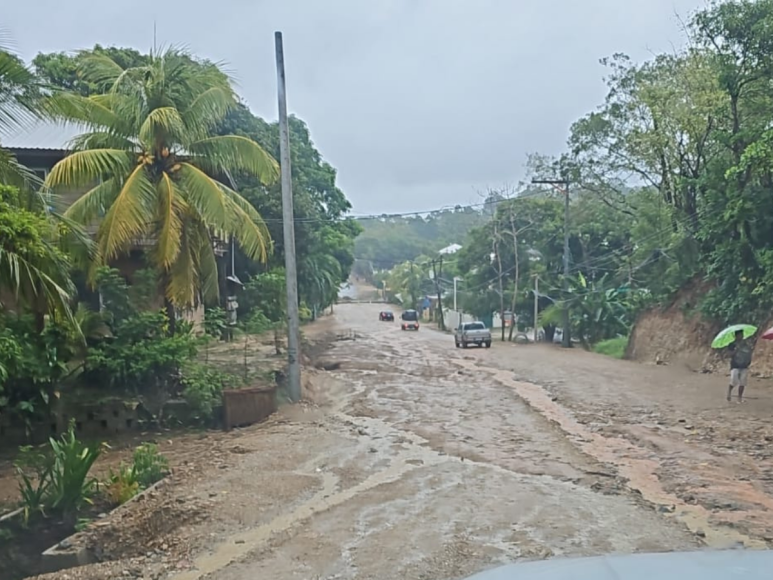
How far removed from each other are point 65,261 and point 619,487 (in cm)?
781

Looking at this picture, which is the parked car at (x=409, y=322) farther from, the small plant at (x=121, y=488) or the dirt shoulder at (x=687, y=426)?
the small plant at (x=121, y=488)

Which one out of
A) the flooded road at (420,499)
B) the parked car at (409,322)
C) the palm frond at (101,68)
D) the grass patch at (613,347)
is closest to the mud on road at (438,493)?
the flooded road at (420,499)

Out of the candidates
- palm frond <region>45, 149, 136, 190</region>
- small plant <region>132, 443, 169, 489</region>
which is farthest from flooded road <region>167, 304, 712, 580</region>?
palm frond <region>45, 149, 136, 190</region>

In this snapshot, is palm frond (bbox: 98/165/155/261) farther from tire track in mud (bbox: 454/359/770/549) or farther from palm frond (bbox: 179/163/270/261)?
tire track in mud (bbox: 454/359/770/549)

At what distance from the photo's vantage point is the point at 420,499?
919 centimetres

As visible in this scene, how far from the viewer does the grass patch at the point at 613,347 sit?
3366 centimetres

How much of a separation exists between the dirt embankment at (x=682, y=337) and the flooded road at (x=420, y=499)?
10.4m

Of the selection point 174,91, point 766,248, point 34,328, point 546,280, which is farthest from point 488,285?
point 34,328

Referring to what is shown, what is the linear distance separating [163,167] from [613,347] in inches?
996

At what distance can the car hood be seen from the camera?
2557 mm

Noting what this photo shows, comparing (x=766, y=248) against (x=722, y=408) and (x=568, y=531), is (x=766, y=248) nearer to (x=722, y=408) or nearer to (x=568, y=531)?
(x=722, y=408)

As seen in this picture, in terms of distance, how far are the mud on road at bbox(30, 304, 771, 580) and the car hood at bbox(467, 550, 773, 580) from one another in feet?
12.7

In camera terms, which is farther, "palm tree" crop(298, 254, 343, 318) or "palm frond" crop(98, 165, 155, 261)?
"palm tree" crop(298, 254, 343, 318)

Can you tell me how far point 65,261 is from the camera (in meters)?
9.38
